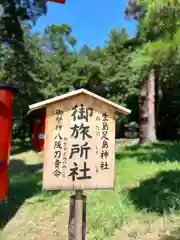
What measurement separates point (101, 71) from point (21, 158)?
710 cm

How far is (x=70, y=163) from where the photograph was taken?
3209 millimetres

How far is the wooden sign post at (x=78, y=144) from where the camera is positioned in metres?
3.18

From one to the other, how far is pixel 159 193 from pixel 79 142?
2997 mm

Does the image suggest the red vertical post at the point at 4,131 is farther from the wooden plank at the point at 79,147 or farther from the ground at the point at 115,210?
the wooden plank at the point at 79,147

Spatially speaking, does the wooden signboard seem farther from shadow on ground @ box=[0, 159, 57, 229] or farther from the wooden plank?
shadow on ground @ box=[0, 159, 57, 229]

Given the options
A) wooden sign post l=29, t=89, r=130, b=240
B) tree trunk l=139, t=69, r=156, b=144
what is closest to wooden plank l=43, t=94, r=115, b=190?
wooden sign post l=29, t=89, r=130, b=240

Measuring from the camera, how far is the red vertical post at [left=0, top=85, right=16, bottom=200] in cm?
566

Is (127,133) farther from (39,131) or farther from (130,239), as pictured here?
(130,239)

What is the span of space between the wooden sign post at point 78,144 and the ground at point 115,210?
1409 millimetres

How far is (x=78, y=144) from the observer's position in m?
3.23

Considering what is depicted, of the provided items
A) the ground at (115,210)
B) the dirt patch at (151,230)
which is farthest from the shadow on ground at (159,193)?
the dirt patch at (151,230)

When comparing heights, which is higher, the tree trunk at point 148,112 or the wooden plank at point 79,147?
the tree trunk at point 148,112

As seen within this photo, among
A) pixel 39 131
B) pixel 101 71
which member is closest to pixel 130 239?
pixel 39 131

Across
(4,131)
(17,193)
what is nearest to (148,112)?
(17,193)
